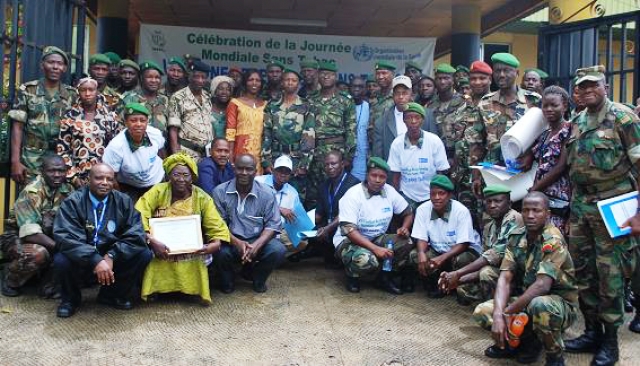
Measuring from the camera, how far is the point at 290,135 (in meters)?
6.01

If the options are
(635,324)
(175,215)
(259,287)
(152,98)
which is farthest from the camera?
(152,98)

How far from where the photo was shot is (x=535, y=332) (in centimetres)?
354

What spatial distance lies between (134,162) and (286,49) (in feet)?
17.9

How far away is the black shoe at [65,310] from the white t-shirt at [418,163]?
3.04 meters

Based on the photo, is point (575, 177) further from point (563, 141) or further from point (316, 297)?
point (316, 297)

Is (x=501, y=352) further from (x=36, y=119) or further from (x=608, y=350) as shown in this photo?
(x=36, y=119)

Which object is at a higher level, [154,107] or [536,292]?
[154,107]

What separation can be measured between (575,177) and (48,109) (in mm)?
4259

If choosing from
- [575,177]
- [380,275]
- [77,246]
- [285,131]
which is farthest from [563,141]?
[77,246]

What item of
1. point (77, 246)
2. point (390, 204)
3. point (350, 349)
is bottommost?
point (350, 349)

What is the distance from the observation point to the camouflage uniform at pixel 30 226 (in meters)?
4.54

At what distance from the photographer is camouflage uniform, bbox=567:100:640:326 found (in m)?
3.67

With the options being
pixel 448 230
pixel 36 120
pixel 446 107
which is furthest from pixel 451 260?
pixel 36 120

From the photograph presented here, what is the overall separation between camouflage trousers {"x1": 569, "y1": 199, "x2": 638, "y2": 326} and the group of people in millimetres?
11
